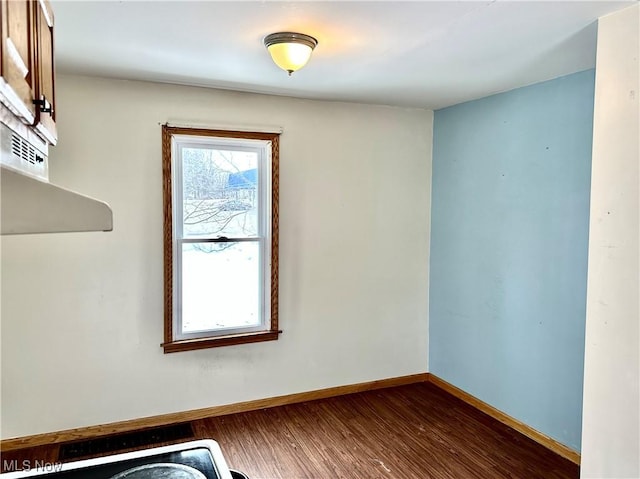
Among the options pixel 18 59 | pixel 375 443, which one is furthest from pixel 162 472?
pixel 375 443

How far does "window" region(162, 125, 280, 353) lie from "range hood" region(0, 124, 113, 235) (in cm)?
207

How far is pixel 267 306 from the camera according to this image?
361 centimetres

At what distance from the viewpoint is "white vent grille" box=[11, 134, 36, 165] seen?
122cm

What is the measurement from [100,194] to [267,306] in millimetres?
1377

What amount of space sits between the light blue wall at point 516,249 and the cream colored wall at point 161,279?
0.27 m

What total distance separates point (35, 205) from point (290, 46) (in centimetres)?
147

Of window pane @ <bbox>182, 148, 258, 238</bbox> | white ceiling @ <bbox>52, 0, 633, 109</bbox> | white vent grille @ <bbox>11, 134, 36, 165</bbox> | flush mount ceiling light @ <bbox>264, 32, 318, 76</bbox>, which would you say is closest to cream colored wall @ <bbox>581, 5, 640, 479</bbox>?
white ceiling @ <bbox>52, 0, 633, 109</bbox>

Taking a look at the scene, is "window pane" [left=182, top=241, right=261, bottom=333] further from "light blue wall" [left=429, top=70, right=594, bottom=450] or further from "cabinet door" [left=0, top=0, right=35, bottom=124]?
"cabinet door" [left=0, top=0, right=35, bottom=124]

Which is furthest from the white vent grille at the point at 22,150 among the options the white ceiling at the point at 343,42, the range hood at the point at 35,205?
the white ceiling at the point at 343,42

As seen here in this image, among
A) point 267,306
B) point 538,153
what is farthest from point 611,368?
point 267,306

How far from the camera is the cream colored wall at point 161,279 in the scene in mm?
3012

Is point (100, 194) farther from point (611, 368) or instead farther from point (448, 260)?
point (611, 368)

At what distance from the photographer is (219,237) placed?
345 cm

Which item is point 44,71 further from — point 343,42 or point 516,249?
point 516,249
